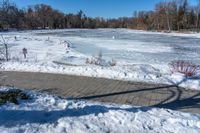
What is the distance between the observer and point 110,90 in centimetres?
685

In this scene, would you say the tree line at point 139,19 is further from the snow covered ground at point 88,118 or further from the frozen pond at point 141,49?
the snow covered ground at point 88,118

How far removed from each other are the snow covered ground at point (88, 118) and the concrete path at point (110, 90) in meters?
0.74

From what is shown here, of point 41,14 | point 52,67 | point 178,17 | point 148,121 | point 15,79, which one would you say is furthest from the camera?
point 41,14

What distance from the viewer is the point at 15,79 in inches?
318

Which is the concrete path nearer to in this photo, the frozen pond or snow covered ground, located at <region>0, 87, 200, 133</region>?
snow covered ground, located at <region>0, 87, 200, 133</region>

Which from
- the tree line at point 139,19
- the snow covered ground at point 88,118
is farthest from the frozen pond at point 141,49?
the tree line at point 139,19

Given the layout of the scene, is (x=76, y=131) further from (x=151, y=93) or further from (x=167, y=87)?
(x=167, y=87)

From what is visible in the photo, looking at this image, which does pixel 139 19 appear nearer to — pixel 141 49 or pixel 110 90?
pixel 141 49

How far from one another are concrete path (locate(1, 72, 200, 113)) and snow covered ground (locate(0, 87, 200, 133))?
743 mm

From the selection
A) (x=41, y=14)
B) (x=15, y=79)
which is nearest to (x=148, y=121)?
(x=15, y=79)

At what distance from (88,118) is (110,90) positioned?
226cm

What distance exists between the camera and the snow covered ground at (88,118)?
14.1ft

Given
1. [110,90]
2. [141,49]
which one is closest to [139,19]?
[141,49]

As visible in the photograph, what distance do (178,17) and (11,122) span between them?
85.8m
